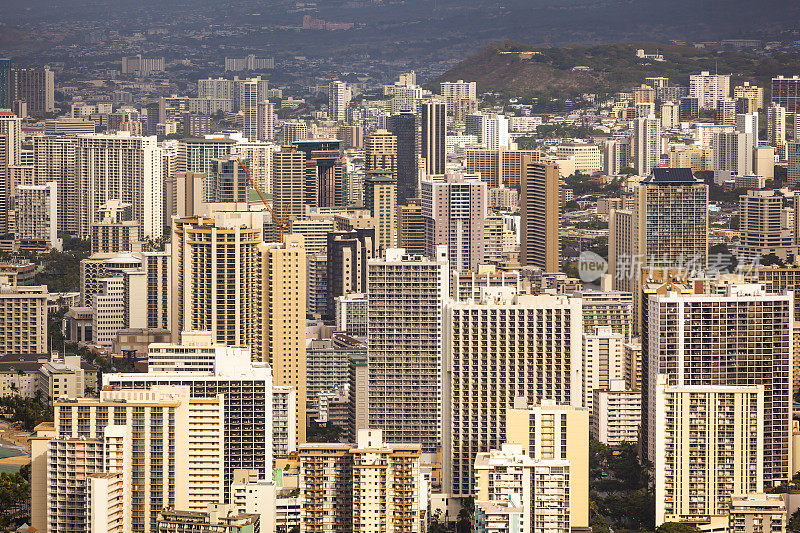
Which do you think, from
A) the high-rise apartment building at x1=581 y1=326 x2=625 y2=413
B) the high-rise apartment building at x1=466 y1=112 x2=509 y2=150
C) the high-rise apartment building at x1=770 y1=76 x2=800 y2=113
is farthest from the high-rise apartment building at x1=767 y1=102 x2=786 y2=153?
the high-rise apartment building at x1=581 y1=326 x2=625 y2=413

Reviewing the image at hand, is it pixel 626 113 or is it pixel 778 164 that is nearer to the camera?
pixel 778 164

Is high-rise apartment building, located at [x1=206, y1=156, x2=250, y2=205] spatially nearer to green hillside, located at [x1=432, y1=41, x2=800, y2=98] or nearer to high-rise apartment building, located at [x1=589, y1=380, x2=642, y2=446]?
high-rise apartment building, located at [x1=589, y1=380, x2=642, y2=446]

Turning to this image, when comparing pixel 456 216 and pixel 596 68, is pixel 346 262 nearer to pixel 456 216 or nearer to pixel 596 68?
pixel 456 216

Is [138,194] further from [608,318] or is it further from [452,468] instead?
[452,468]

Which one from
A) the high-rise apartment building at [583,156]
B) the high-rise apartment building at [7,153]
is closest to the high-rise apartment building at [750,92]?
the high-rise apartment building at [583,156]

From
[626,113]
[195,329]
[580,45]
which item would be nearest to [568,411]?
[195,329]

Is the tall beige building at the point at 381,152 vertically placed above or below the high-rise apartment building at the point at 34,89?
below

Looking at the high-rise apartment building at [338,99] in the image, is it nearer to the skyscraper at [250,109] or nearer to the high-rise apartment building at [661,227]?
the skyscraper at [250,109]
